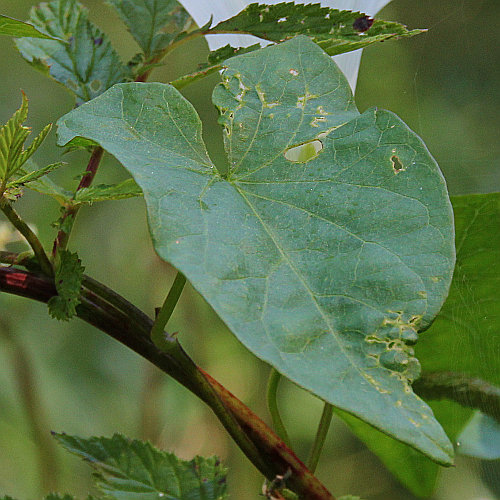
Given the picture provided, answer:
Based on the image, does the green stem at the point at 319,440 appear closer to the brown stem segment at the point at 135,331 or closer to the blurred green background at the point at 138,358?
the brown stem segment at the point at 135,331

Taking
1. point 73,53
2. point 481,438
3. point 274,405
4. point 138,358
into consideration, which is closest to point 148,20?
point 73,53

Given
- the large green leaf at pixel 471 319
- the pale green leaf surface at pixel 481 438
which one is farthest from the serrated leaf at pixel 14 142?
the pale green leaf surface at pixel 481 438

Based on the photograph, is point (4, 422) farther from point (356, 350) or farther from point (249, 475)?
point (356, 350)

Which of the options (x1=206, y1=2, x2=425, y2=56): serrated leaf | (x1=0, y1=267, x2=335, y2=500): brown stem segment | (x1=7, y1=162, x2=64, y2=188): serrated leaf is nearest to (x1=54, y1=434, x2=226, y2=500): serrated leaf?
(x1=0, y1=267, x2=335, y2=500): brown stem segment

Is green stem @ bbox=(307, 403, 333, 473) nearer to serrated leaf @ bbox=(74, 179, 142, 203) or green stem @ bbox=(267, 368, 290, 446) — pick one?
green stem @ bbox=(267, 368, 290, 446)

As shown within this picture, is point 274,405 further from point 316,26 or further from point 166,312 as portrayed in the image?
point 316,26
